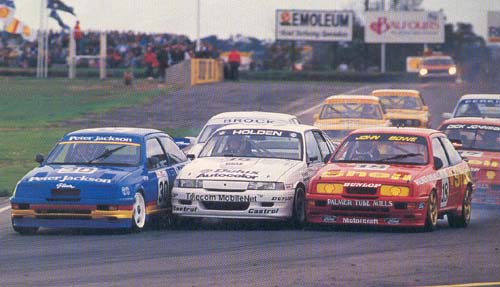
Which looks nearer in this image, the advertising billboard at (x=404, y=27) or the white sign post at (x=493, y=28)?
the advertising billboard at (x=404, y=27)

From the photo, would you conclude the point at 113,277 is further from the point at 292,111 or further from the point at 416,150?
the point at 292,111

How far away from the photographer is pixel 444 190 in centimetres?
1543

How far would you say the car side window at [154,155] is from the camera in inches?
610

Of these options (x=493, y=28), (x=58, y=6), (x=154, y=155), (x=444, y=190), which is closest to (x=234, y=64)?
(x=58, y=6)

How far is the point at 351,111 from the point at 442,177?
1191 centimetres

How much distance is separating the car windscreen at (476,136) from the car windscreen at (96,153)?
246 inches

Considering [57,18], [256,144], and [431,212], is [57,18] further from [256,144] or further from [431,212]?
[431,212]

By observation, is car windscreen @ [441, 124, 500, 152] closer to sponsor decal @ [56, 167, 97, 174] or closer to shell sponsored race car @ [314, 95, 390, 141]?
shell sponsored race car @ [314, 95, 390, 141]

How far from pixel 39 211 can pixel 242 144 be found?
10.0ft

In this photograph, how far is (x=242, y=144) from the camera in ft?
53.8

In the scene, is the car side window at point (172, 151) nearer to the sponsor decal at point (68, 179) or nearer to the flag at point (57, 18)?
the sponsor decal at point (68, 179)

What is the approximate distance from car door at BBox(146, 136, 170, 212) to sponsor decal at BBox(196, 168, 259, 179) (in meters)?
0.56

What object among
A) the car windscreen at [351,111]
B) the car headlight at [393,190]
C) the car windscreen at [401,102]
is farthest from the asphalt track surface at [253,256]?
the car windscreen at [401,102]

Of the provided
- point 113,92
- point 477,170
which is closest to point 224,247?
point 477,170
